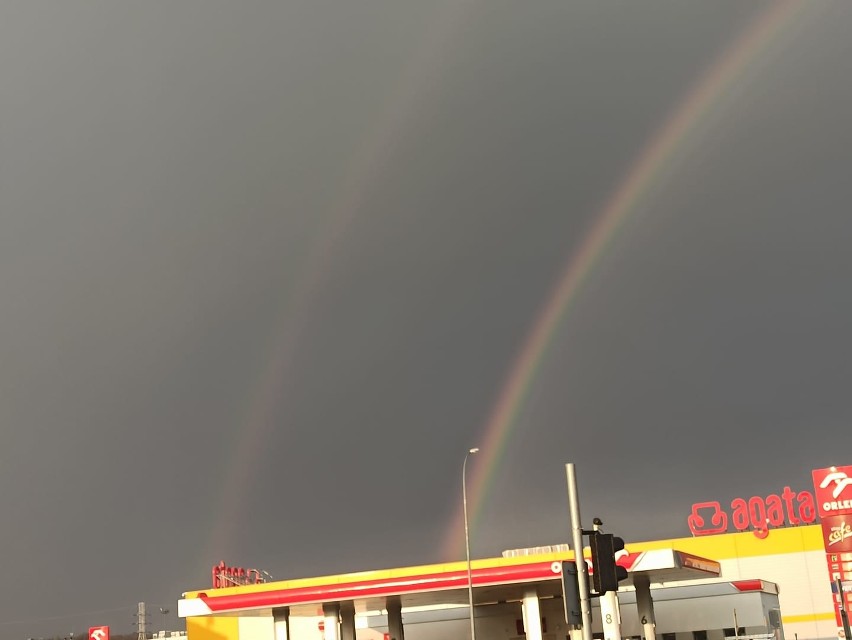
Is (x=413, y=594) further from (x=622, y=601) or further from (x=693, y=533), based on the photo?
(x=693, y=533)

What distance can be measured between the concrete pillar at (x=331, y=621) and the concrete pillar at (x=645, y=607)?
649 inches

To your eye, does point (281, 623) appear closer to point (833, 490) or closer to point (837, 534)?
point (837, 534)

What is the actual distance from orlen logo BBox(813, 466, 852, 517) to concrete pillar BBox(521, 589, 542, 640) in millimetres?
22917

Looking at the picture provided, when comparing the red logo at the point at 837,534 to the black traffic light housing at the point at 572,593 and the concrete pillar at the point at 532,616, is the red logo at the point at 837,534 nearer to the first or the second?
the concrete pillar at the point at 532,616

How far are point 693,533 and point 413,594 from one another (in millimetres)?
35403

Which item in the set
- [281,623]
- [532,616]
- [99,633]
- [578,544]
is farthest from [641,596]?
[99,633]

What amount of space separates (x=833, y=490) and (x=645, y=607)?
17296 millimetres

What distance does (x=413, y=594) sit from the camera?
165 feet

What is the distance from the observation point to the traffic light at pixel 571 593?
16375mm

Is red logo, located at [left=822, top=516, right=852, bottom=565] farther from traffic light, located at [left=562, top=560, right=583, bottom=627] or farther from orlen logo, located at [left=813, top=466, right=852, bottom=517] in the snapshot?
traffic light, located at [left=562, top=560, right=583, bottom=627]

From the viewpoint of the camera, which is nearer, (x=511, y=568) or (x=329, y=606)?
(x=511, y=568)

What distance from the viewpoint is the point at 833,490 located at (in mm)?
62062

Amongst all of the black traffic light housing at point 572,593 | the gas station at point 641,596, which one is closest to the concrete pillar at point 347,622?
the gas station at point 641,596

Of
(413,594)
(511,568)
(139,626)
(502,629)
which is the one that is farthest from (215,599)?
(139,626)
